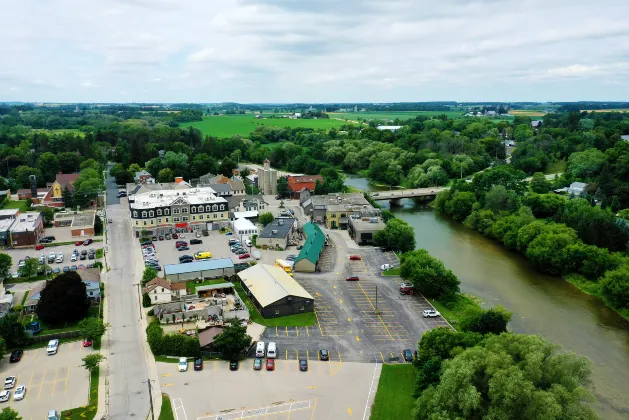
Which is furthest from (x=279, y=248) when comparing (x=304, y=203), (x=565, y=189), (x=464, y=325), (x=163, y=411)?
(x=565, y=189)

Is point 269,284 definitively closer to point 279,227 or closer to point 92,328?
point 92,328

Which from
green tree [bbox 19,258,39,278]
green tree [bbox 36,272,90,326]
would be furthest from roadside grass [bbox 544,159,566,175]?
green tree [bbox 19,258,39,278]

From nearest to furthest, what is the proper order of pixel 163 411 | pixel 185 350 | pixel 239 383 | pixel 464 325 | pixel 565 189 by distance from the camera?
pixel 163 411 → pixel 239 383 → pixel 185 350 → pixel 464 325 → pixel 565 189

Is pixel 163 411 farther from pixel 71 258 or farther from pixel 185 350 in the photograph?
pixel 71 258

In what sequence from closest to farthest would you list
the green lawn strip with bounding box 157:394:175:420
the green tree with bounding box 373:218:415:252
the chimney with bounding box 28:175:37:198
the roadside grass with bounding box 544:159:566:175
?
the green lawn strip with bounding box 157:394:175:420, the green tree with bounding box 373:218:415:252, the chimney with bounding box 28:175:37:198, the roadside grass with bounding box 544:159:566:175

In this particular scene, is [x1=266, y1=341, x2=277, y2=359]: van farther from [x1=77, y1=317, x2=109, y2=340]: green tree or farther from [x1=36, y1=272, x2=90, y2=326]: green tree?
[x1=36, y1=272, x2=90, y2=326]: green tree

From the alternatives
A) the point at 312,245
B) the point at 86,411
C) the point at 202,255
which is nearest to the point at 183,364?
the point at 86,411
